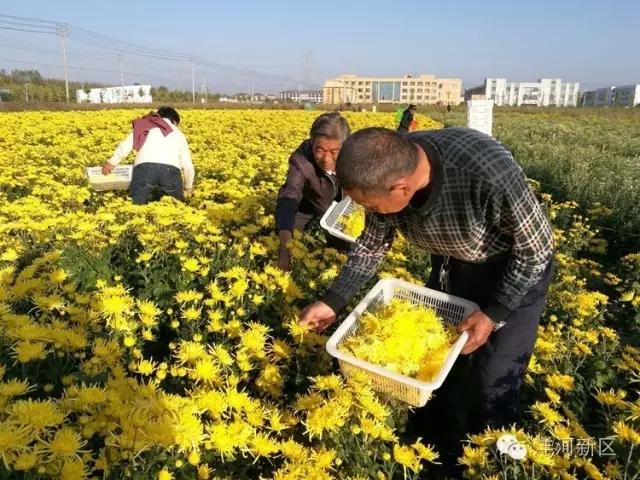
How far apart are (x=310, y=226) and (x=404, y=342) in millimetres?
2852

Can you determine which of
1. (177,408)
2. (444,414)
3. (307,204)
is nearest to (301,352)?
(177,408)

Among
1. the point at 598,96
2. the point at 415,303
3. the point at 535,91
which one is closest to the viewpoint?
the point at 415,303

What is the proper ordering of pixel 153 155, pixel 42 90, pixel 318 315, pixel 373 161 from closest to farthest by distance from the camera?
pixel 373 161 < pixel 318 315 < pixel 153 155 < pixel 42 90

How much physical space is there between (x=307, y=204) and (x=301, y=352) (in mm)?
2485

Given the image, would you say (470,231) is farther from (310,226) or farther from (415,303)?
(310,226)

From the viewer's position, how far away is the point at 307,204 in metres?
4.81

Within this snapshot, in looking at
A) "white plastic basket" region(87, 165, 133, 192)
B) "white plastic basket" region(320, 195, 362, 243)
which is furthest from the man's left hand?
"white plastic basket" region(87, 165, 133, 192)

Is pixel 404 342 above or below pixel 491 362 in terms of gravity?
above

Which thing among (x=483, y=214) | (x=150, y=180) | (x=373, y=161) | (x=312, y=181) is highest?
(x=373, y=161)

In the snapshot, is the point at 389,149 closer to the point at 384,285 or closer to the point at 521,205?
the point at 521,205

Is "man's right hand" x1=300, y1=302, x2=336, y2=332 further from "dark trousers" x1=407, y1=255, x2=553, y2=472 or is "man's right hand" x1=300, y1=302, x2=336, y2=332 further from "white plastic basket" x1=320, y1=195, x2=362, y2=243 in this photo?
"white plastic basket" x1=320, y1=195, x2=362, y2=243

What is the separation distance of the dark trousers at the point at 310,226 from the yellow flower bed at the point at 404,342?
79.3 inches

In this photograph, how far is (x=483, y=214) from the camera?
85.0 inches

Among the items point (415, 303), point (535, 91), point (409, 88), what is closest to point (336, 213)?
point (415, 303)
